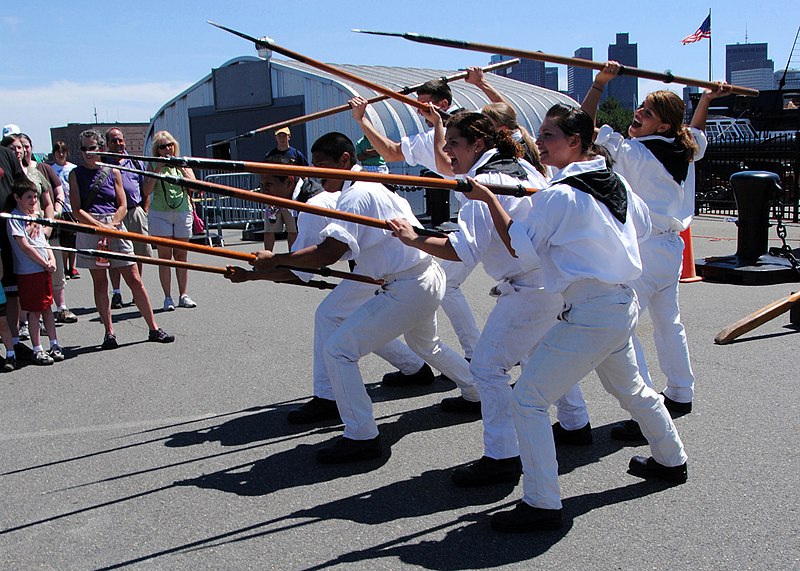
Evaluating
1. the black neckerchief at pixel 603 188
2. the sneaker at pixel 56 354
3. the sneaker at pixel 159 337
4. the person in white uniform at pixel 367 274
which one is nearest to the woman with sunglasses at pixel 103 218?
the sneaker at pixel 159 337

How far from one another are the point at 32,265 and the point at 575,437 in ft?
16.1

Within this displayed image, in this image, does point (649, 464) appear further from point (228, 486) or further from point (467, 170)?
point (228, 486)

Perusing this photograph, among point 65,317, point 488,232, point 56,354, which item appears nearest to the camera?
point 488,232

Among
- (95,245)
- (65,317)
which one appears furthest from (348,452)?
(65,317)

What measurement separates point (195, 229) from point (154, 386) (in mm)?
7028

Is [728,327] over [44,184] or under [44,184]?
under

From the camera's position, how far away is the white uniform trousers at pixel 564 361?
380 centimetres

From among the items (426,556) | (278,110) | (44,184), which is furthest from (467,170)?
(278,110)

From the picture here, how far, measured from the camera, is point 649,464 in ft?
14.4

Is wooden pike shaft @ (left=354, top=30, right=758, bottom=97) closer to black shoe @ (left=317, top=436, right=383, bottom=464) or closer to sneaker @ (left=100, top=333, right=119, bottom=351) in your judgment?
black shoe @ (left=317, top=436, right=383, bottom=464)

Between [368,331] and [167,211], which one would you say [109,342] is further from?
[368,331]

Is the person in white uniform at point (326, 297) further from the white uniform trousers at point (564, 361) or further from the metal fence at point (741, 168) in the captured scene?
the metal fence at point (741, 168)

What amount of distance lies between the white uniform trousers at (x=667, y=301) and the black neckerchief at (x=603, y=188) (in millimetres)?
1448

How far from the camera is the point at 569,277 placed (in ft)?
12.3
